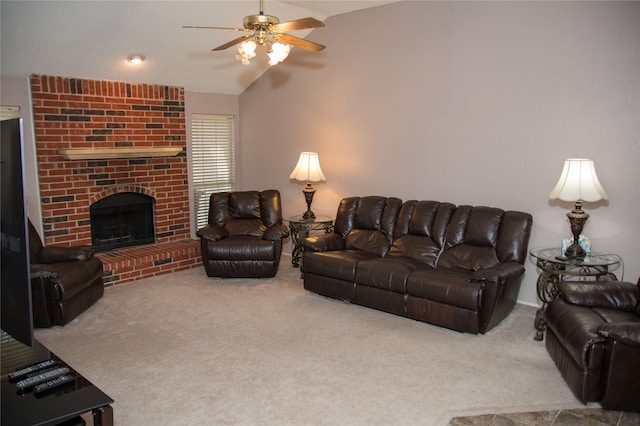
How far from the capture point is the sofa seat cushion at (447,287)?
3.95 meters

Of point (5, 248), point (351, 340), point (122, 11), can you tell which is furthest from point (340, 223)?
point (5, 248)

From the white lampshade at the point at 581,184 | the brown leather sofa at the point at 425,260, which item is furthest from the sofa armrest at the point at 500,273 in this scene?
the white lampshade at the point at 581,184

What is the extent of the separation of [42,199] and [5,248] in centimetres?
429

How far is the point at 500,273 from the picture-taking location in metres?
3.98

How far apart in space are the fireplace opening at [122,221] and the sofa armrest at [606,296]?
481 cm

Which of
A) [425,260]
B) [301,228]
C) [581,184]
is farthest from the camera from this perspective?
[301,228]

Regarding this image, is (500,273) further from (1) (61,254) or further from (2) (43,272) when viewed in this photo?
(1) (61,254)

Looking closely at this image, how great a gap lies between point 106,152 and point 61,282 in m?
1.80

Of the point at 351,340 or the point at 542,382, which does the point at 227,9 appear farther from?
the point at 542,382

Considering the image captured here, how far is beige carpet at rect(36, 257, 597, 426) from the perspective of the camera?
2.96 m

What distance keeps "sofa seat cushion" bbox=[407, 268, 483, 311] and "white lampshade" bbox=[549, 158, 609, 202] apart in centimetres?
101

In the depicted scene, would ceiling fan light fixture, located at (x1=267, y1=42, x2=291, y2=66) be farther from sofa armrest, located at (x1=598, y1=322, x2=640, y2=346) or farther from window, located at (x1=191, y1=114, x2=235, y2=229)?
window, located at (x1=191, y1=114, x2=235, y2=229)

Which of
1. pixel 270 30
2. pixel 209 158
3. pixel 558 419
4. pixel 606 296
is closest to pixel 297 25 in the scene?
pixel 270 30

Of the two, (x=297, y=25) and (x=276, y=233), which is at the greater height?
(x=297, y=25)
